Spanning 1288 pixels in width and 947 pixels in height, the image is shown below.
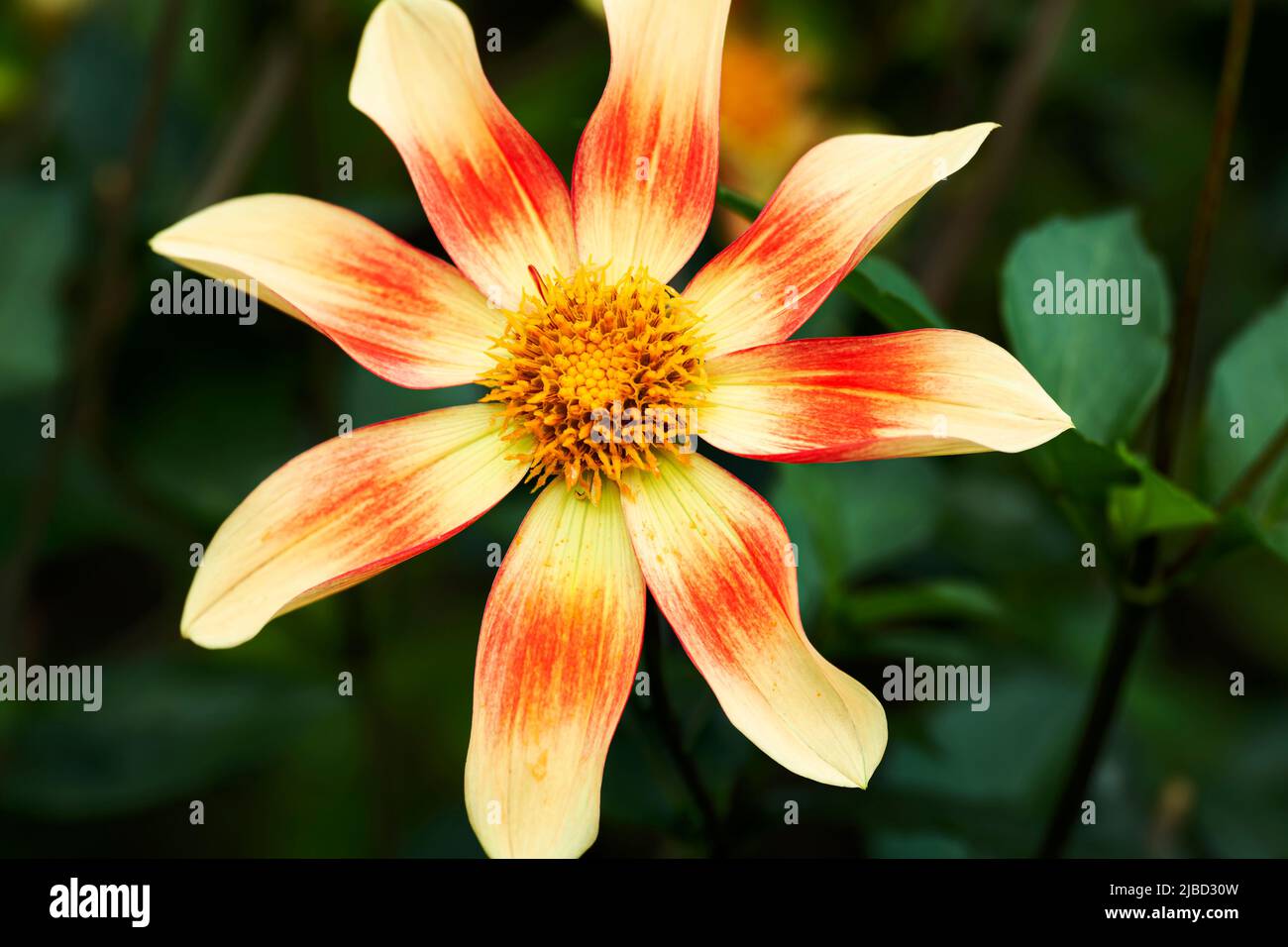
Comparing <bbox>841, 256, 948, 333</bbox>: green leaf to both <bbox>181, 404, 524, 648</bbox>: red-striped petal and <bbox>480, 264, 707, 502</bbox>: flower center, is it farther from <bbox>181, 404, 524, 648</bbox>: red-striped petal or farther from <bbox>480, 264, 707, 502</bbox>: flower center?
<bbox>181, 404, 524, 648</bbox>: red-striped petal

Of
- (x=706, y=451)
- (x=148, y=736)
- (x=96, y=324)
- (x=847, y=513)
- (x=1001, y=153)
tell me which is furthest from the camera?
(x=1001, y=153)

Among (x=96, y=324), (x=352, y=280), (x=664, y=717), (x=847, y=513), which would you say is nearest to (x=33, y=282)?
(x=96, y=324)

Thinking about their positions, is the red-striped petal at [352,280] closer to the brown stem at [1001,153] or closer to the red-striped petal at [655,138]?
the red-striped petal at [655,138]

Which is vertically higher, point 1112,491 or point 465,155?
point 465,155

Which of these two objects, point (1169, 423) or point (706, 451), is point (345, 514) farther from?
point (1169, 423)

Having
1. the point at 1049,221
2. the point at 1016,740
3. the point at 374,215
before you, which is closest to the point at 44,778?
the point at 374,215

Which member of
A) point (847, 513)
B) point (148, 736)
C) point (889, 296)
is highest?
point (889, 296)
